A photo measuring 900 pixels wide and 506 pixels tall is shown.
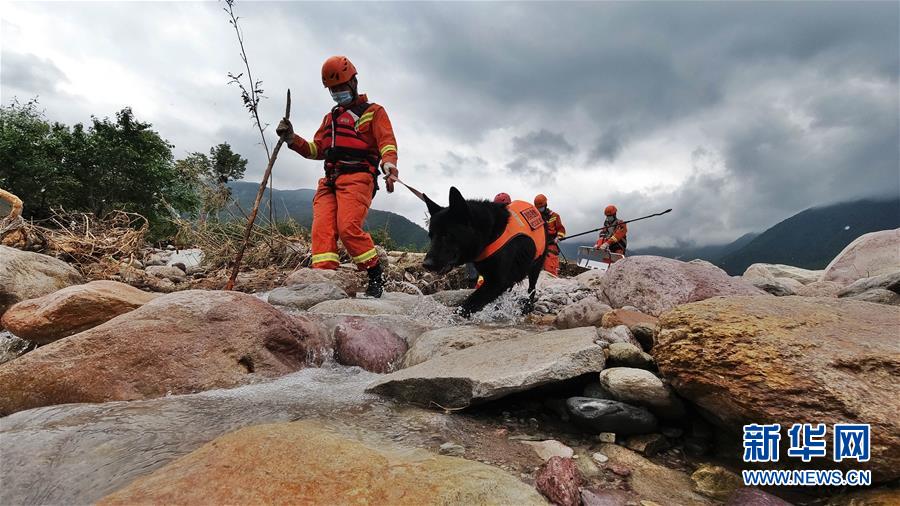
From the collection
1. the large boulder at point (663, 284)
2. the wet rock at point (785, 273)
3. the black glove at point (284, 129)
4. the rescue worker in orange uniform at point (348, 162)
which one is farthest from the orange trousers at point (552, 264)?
the black glove at point (284, 129)

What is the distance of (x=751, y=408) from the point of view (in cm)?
164

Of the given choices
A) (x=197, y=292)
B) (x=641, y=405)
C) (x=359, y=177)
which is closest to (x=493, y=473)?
(x=641, y=405)

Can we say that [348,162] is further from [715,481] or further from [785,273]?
[785,273]

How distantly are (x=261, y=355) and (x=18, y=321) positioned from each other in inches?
83.9

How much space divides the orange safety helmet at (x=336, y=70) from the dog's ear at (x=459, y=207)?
2.29 m

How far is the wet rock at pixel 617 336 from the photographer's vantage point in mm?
2442

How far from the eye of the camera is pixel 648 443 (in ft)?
5.92

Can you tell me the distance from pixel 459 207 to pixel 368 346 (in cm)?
188

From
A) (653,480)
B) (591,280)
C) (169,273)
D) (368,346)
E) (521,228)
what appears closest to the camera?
(653,480)

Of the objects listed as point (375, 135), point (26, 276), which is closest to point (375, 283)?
point (375, 135)

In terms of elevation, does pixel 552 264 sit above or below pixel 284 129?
below

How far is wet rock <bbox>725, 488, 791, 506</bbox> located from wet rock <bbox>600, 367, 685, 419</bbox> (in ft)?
1.68

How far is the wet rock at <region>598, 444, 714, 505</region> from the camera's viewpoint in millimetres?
1479

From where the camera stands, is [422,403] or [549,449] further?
[422,403]
